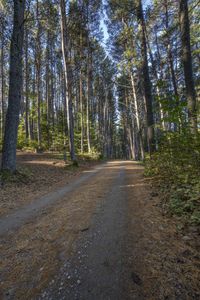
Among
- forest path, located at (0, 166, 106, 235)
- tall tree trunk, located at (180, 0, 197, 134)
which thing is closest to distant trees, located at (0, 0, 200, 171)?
tall tree trunk, located at (180, 0, 197, 134)

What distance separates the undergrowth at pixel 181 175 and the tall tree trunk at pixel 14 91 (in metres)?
6.06

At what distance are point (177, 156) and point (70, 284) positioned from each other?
4900 millimetres

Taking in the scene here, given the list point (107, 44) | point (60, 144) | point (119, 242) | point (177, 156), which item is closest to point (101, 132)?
point (60, 144)

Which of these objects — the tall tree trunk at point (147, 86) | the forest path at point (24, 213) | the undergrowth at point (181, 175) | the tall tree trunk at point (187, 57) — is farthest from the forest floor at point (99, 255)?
the tall tree trunk at point (147, 86)

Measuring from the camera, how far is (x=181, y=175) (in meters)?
5.39

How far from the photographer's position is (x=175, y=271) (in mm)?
2236

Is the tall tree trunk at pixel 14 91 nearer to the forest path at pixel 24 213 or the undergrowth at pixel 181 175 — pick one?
the forest path at pixel 24 213

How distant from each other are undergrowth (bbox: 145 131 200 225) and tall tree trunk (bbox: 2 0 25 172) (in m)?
6.06

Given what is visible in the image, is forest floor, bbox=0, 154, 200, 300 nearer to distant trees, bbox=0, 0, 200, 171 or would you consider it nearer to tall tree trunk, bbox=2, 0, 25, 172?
distant trees, bbox=0, 0, 200, 171

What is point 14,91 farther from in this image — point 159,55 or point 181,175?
point 159,55

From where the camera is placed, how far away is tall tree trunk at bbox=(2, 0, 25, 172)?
8648mm

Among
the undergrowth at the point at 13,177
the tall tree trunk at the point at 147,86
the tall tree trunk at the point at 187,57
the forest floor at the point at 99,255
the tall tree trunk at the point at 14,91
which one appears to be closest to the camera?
the forest floor at the point at 99,255

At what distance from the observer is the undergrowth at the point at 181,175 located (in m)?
3.95

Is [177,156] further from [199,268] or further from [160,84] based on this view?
[199,268]
